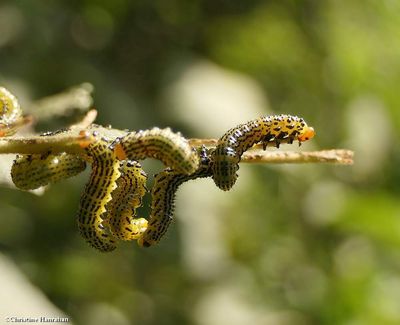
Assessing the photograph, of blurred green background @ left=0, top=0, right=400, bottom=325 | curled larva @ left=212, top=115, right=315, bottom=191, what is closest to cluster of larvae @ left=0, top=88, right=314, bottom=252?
curled larva @ left=212, top=115, right=315, bottom=191

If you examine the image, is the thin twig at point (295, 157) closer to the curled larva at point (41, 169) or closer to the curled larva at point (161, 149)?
the curled larva at point (161, 149)

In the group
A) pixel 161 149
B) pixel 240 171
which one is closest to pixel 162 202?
pixel 161 149

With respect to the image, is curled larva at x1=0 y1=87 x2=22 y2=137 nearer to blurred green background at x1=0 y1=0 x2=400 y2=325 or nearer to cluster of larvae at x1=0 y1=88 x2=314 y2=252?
cluster of larvae at x1=0 y1=88 x2=314 y2=252

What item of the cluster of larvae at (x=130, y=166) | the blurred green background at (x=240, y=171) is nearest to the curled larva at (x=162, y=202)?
the cluster of larvae at (x=130, y=166)

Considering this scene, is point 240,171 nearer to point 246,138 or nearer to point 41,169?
point 246,138

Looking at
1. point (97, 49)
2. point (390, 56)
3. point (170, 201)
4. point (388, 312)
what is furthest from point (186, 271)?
point (170, 201)

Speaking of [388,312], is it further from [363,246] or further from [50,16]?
[50,16]
